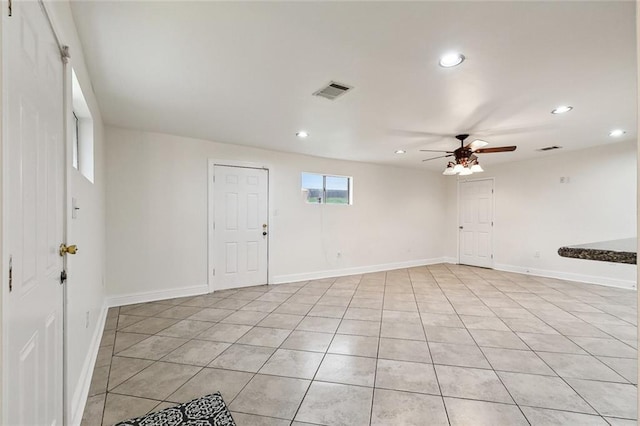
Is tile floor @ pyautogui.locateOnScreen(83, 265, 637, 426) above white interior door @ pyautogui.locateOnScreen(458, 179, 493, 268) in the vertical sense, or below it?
below

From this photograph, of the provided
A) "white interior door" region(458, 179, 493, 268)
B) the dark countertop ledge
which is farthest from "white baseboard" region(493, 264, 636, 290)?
the dark countertop ledge

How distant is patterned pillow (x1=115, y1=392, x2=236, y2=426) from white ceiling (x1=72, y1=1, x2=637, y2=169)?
7.78 feet

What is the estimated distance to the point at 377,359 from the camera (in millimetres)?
2459

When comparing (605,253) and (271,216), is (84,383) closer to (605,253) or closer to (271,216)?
(605,253)

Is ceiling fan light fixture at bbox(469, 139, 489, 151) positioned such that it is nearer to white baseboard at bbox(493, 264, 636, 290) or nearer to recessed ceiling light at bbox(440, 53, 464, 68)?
recessed ceiling light at bbox(440, 53, 464, 68)

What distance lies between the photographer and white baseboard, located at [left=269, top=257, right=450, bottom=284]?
5.17 metres

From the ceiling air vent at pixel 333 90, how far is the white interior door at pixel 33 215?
1.81 meters

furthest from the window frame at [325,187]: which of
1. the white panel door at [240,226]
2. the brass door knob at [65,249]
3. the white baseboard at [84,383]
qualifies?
the brass door knob at [65,249]

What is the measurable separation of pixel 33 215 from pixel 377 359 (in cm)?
244

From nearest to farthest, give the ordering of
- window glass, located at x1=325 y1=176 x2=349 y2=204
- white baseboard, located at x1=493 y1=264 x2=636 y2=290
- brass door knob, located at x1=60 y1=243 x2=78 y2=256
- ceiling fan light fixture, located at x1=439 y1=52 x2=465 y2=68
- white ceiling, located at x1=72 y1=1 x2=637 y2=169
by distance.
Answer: brass door knob, located at x1=60 y1=243 x2=78 y2=256 < white ceiling, located at x1=72 y1=1 x2=637 y2=169 < ceiling fan light fixture, located at x1=439 y1=52 x2=465 y2=68 < white baseboard, located at x1=493 y1=264 x2=636 y2=290 < window glass, located at x1=325 y1=176 x2=349 y2=204

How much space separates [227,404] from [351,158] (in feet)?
15.3

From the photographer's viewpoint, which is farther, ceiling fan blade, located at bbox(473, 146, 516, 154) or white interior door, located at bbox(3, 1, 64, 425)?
ceiling fan blade, located at bbox(473, 146, 516, 154)

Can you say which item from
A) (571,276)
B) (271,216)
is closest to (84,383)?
(271,216)

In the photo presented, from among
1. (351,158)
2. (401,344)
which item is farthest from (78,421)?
(351,158)
